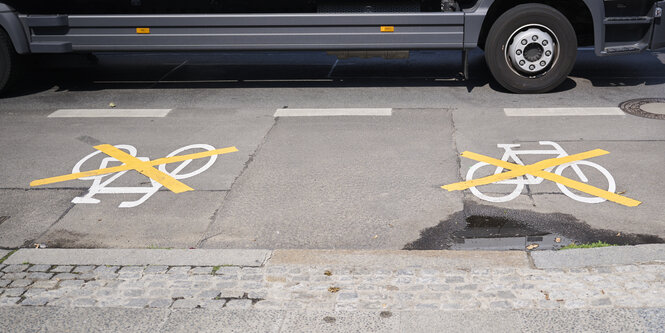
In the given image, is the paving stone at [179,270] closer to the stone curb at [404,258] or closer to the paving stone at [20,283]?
the stone curb at [404,258]

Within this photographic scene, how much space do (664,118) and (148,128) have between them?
6.59 metres

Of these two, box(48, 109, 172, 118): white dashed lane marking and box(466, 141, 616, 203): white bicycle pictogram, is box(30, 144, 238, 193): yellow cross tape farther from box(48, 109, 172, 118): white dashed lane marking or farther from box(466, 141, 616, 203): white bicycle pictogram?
box(466, 141, 616, 203): white bicycle pictogram

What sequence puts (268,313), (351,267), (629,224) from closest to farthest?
(268,313), (351,267), (629,224)

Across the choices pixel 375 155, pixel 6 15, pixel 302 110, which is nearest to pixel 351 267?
pixel 375 155

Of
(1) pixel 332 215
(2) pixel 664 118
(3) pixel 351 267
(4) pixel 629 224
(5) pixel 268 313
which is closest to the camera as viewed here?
(5) pixel 268 313

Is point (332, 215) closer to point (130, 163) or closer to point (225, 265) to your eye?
point (225, 265)

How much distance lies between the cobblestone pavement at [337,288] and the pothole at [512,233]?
537mm

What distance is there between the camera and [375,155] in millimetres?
7648

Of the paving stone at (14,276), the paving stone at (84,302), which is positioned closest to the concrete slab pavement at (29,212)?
the paving stone at (14,276)

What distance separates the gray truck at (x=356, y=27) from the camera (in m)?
9.61

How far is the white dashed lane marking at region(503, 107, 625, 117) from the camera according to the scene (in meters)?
8.89

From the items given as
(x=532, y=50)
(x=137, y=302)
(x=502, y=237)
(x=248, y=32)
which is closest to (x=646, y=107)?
(x=532, y=50)

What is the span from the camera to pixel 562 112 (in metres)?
8.99

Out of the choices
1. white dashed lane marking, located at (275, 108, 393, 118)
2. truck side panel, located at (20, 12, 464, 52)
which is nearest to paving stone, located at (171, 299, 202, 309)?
white dashed lane marking, located at (275, 108, 393, 118)
